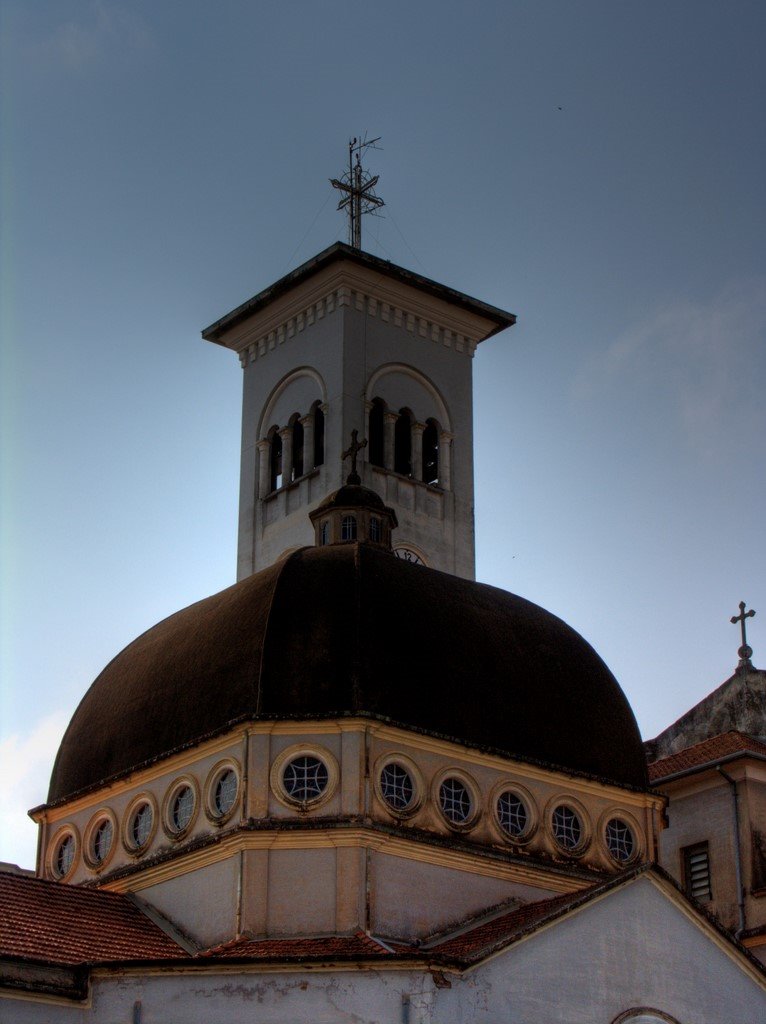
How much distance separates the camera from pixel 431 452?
49.3 meters

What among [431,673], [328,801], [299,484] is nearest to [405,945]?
[328,801]

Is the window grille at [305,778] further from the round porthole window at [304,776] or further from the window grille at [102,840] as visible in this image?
the window grille at [102,840]

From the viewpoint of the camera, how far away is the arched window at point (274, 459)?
4894cm

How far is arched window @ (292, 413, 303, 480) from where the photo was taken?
48188 mm

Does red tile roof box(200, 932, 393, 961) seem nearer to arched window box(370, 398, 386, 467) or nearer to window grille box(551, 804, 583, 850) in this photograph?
window grille box(551, 804, 583, 850)

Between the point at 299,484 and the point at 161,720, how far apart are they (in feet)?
50.8

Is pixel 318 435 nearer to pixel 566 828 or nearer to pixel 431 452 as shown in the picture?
pixel 431 452

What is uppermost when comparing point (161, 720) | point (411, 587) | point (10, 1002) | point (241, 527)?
point (241, 527)

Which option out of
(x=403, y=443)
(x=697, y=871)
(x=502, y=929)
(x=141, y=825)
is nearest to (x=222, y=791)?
(x=141, y=825)

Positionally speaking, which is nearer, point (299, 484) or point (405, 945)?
point (405, 945)

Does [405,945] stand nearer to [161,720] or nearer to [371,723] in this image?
[371,723]

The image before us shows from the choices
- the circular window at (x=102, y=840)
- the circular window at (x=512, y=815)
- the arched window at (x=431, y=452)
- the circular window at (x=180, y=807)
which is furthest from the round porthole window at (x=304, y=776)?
the arched window at (x=431, y=452)

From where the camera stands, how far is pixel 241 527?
1914 inches

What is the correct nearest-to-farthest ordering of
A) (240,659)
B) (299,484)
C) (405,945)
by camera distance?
1. (405,945)
2. (240,659)
3. (299,484)
